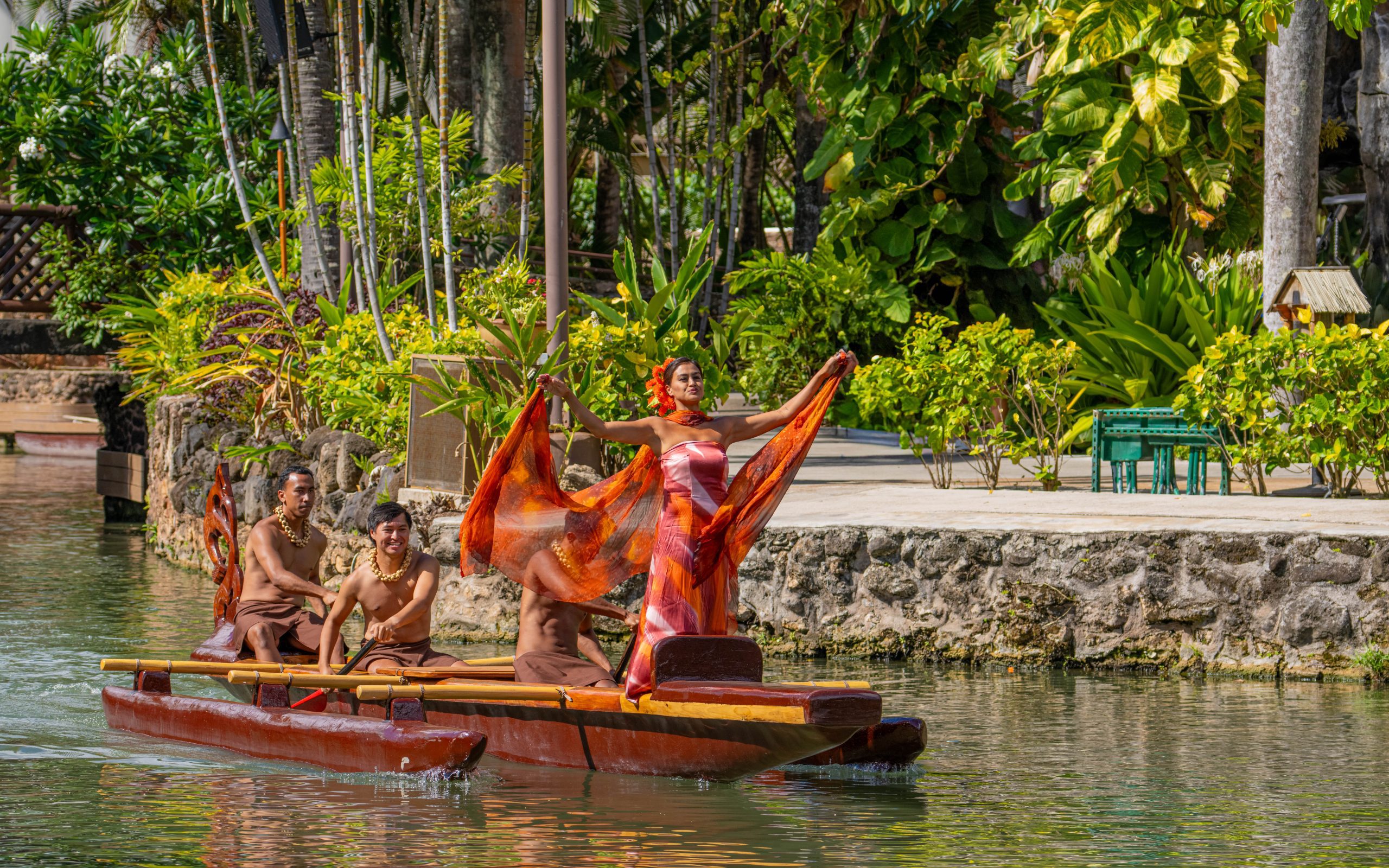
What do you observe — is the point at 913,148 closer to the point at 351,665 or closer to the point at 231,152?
the point at 231,152

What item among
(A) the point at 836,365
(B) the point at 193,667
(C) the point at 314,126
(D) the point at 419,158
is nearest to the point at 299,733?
(B) the point at 193,667

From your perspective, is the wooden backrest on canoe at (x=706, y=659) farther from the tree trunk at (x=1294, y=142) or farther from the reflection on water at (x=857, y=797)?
the tree trunk at (x=1294, y=142)

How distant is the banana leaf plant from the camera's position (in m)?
14.4

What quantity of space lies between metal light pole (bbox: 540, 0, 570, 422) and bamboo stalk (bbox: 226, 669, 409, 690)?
3952 mm

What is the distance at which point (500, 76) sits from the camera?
→ 20438 mm

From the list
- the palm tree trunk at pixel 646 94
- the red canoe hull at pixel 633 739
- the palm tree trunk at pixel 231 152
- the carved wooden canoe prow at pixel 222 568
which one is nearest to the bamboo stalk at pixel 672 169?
the palm tree trunk at pixel 646 94

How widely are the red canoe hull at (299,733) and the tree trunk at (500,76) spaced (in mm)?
12051

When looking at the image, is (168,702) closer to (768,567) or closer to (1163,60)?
(768,567)

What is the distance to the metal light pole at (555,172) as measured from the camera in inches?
472

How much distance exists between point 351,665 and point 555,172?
4.62 m

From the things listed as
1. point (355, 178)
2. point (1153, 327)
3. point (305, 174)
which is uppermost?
point (305, 174)

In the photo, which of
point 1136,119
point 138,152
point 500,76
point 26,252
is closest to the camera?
point 1136,119

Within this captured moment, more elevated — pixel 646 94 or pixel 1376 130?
pixel 646 94

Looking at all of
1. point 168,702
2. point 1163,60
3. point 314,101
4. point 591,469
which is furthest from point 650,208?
point 168,702
